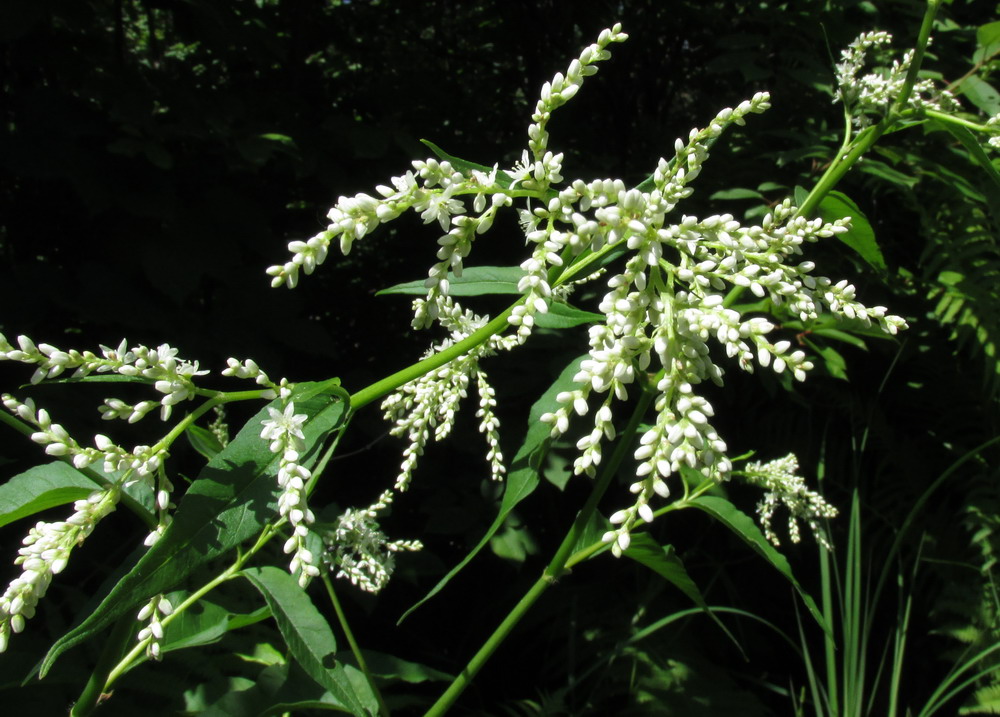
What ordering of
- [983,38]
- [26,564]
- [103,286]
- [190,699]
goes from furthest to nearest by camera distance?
[103,286], [190,699], [983,38], [26,564]

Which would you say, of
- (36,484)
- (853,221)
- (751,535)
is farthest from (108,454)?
(853,221)

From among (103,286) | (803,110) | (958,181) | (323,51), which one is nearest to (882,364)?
(958,181)

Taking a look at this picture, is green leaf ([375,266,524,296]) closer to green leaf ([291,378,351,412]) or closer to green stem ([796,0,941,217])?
green leaf ([291,378,351,412])

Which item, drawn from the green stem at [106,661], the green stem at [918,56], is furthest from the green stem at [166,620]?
the green stem at [918,56]

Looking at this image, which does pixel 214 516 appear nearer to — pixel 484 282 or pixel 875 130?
pixel 484 282

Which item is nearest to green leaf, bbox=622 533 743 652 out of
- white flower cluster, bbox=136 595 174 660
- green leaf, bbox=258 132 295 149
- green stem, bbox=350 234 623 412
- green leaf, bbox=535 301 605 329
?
green leaf, bbox=535 301 605 329

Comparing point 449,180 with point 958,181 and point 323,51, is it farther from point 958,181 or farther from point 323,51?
point 323,51
